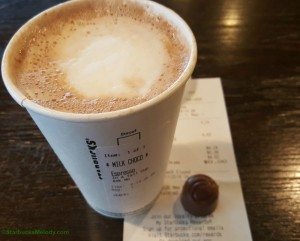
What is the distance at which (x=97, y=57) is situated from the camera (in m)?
0.58

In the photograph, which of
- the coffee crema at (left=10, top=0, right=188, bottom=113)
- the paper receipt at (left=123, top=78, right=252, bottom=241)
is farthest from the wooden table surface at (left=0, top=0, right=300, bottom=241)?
the coffee crema at (left=10, top=0, right=188, bottom=113)

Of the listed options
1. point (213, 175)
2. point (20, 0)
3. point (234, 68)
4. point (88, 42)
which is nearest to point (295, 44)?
point (234, 68)

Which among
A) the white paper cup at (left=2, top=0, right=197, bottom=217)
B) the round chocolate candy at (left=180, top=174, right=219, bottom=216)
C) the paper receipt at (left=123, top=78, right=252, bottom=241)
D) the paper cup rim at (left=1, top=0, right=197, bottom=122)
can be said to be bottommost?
the paper receipt at (left=123, top=78, right=252, bottom=241)

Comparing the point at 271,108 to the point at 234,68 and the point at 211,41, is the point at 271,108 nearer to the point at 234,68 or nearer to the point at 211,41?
the point at 234,68

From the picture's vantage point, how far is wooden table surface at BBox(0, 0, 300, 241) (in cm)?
67

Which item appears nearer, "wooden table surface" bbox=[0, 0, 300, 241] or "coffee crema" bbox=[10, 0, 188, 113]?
"coffee crema" bbox=[10, 0, 188, 113]

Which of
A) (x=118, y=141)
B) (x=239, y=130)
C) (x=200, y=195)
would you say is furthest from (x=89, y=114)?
(x=239, y=130)

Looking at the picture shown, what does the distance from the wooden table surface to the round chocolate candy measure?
0.25ft

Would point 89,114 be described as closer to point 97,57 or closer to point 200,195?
point 97,57

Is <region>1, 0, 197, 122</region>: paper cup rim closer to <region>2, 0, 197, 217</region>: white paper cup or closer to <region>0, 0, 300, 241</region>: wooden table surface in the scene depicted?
<region>2, 0, 197, 217</region>: white paper cup

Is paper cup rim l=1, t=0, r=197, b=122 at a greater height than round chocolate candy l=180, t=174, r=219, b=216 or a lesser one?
greater

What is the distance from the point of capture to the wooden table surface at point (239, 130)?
67 centimetres

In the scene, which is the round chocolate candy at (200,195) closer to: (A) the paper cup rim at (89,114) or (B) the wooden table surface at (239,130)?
(B) the wooden table surface at (239,130)

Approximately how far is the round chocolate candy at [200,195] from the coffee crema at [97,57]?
8.4 inches
